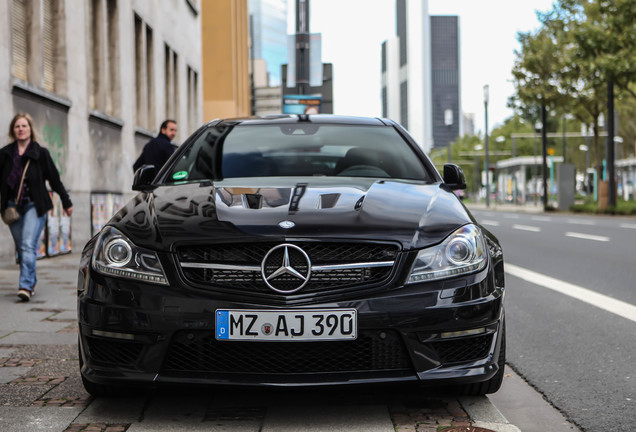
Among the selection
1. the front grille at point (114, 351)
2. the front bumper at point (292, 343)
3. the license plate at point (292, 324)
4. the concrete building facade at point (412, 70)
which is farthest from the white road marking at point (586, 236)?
the concrete building facade at point (412, 70)

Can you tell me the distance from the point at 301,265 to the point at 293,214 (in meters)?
0.30

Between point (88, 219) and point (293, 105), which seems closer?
point (88, 219)

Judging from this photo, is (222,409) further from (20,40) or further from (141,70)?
(141,70)

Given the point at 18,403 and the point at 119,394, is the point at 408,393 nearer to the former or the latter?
the point at 119,394

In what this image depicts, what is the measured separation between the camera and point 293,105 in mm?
20516

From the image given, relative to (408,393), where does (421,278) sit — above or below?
above

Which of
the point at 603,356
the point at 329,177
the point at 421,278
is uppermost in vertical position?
the point at 329,177

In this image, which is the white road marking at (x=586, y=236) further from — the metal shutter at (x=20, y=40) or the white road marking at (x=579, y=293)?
the metal shutter at (x=20, y=40)

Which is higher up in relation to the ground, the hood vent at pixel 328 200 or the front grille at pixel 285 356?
the hood vent at pixel 328 200

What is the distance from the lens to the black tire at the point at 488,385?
3.99 meters

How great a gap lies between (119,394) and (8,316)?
305 cm

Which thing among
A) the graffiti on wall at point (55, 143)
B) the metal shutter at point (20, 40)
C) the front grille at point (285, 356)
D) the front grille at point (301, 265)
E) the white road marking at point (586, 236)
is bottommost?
the white road marking at point (586, 236)

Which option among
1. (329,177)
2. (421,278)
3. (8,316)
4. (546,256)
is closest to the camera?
(421,278)

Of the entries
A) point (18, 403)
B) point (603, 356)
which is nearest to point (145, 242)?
point (18, 403)
